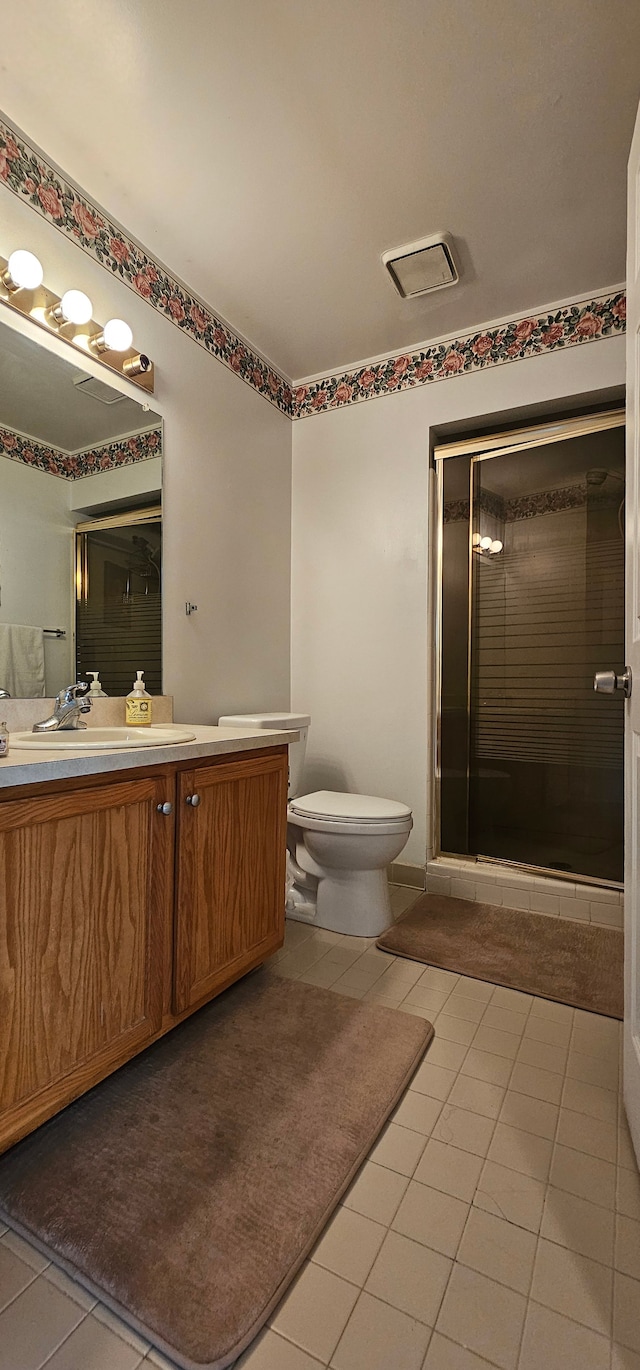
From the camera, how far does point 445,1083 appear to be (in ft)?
4.40

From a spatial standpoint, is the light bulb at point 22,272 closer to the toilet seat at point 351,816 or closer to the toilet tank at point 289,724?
the toilet tank at point 289,724

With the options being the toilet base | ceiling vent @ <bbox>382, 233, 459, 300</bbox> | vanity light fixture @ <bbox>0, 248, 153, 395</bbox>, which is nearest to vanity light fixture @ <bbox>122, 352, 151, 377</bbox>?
vanity light fixture @ <bbox>0, 248, 153, 395</bbox>

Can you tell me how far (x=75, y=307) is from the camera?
162cm

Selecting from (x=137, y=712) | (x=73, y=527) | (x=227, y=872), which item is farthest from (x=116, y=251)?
(x=227, y=872)

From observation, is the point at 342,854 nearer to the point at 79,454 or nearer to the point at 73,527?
the point at 73,527

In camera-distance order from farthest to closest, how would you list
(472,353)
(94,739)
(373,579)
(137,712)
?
(373,579) < (472,353) < (137,712) < (94,739)

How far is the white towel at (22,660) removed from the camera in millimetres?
1513

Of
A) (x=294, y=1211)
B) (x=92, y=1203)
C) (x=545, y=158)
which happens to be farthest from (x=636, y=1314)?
(x=545, y=158)

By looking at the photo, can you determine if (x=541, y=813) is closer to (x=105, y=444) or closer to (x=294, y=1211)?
(x=294, y=1211)

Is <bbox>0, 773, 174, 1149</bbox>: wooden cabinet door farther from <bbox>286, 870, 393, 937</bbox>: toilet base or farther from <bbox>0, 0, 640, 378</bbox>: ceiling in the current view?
<bbox>0, 0, 640, 378</bbox>: ceiling

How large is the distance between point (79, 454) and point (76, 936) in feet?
4.23

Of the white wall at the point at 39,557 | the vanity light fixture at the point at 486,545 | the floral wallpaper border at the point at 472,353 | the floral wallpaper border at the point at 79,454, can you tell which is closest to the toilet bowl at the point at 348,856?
the white wall at the point at 39,557

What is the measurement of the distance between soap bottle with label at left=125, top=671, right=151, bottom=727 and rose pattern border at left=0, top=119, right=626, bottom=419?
129 cm

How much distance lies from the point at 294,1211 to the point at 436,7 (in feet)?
7.71
